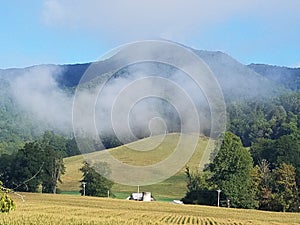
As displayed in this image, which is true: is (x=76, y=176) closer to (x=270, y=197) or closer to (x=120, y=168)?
(x=120, y=168)

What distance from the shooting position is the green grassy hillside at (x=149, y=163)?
13450 centimetres

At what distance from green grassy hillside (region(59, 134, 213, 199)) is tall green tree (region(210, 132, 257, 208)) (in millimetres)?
41493

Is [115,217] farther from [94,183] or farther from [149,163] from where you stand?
[149,163]

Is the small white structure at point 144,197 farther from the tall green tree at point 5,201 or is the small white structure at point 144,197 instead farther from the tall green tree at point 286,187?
the tall green tree at point 5,201

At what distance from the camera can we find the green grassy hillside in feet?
441

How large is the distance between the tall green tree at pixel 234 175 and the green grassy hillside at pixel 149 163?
136ft

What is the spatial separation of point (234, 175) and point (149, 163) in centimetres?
6816

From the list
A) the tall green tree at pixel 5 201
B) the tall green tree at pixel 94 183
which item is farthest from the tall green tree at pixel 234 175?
the tall green tree at pixel 5 201

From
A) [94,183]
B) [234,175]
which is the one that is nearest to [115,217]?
[234,175]

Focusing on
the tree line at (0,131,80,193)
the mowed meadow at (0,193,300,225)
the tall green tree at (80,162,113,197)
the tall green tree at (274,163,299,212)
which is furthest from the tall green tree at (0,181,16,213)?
the tree line at (0,131,80,193)

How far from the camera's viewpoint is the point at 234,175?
86312mm

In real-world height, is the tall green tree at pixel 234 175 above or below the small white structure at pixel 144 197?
above

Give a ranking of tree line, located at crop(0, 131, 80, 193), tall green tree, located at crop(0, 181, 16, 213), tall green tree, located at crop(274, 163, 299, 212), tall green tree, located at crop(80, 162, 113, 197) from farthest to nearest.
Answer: tree line, located at crop(0, 131, 80, 193) → tall green tree, located at crop(80, 162, 113, 197) → tall green tree, located at crop(274, 163, 299, 212) → tall green tree, located at crop(0, 181, 16, 213)

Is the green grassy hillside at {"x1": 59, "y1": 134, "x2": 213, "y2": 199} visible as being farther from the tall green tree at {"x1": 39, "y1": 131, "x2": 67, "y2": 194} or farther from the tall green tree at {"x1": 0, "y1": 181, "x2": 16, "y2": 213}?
the tall green tree at {"x1": 0, "y1": 181, "x2": 16, "y2": 213}
